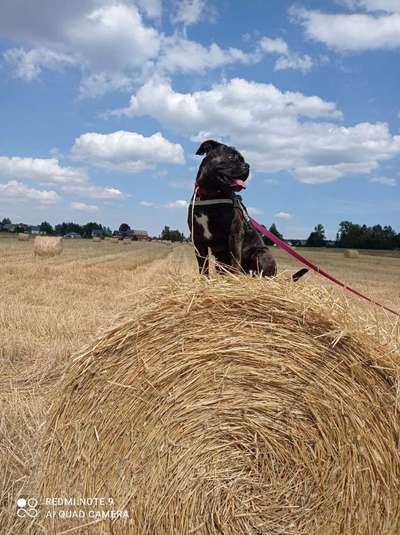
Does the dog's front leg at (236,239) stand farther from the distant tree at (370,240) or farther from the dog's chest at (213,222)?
the distant tree at (370,240)

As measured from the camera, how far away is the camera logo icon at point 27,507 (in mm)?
2895

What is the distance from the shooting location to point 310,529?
2.83 metres

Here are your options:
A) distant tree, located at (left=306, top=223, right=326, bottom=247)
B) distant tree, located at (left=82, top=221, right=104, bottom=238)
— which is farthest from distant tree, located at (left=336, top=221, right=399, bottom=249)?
distant tree, located at (left=82, top=221, right=104, bottom=238)

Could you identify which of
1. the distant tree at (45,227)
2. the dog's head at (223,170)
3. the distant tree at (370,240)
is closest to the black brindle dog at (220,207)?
the dog's head at (223,170)

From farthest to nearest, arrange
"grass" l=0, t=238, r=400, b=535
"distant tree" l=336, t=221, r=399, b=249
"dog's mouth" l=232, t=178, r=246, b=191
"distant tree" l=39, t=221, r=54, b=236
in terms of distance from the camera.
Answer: "distant tree" l=39, t=221, r=54, b=236 < "distant tree" l=336, t=221, r=399, b=249 < "dog's mouth" l=232, t=178, r=246, b=191 < "grass" l=0, t=238, r=400, b=535

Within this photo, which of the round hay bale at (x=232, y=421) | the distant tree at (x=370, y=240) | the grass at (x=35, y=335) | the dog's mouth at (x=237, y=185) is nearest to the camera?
the round hay bale at (x=232, y=421)

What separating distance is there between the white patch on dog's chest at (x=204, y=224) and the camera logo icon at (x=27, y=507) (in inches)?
122

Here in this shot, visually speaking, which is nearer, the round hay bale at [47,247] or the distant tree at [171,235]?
the round hay bale at [47,247]

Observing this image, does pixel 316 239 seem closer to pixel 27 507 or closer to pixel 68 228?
pixel 68 228

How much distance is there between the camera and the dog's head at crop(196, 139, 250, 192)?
5.32m

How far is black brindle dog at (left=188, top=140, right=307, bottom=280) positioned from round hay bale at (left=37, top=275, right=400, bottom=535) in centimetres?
235

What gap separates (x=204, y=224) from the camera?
5.37 metres

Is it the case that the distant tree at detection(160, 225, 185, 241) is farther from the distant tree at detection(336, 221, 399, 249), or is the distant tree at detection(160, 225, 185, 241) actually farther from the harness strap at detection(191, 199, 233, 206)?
the harness strap at detection(191, 199, 233, 206)

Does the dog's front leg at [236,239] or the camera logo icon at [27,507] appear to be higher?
the dog's front leg at [236,239]
